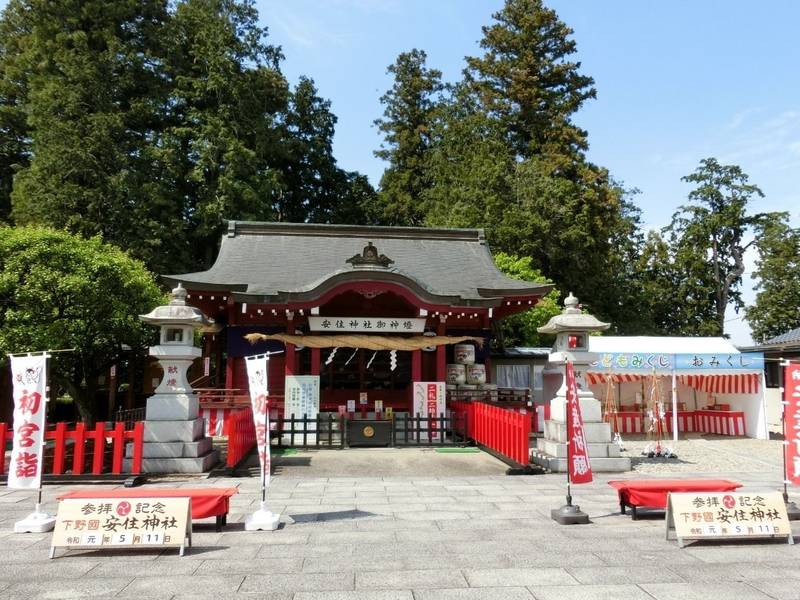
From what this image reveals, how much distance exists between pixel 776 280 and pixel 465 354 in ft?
95.9

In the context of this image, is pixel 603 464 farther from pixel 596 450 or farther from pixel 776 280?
pixel 776 280

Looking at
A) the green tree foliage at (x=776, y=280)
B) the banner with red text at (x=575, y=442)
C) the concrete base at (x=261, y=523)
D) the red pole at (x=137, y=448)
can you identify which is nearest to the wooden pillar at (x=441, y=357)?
the red pole at (x=137, y=448)

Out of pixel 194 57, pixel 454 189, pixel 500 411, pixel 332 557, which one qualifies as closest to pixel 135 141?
pixel 194 57

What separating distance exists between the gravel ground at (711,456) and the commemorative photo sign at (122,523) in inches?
346

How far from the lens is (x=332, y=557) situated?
561cm

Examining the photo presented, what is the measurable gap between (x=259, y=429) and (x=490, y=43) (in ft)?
122

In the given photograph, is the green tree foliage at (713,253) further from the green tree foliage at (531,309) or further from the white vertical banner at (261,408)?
the white vertical banner at (261,408)

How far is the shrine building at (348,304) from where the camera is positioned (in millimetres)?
14648

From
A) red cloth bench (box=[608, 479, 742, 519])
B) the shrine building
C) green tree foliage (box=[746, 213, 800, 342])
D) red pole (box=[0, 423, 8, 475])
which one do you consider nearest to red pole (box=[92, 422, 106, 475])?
red pole (box=[0, 423, 8, 475])

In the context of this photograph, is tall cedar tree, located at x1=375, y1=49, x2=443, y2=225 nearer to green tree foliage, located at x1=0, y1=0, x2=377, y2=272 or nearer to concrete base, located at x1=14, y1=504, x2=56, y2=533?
green tree foliage, located at x1=0, y1=0, x2=377, y2=272

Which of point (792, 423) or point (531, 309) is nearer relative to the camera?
point (792, 423)

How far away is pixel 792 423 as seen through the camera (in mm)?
6891

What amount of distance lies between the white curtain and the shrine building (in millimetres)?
1487

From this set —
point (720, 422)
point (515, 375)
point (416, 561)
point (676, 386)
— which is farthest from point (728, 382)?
point (416, 561)
